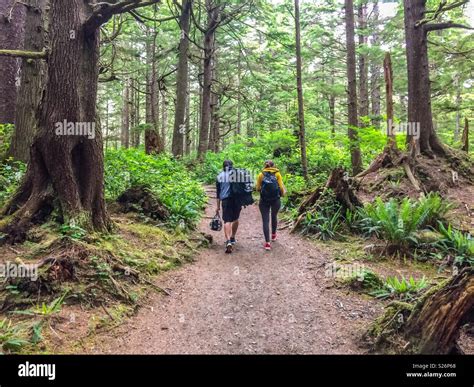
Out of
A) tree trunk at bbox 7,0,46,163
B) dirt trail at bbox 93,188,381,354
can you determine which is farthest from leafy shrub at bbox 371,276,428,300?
tree trunk at bbox 7,0,46,163

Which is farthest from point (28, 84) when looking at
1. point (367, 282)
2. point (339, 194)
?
point (367, 282)

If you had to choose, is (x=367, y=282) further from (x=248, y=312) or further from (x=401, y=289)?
(x=248, y=312)

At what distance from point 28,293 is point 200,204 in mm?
7081

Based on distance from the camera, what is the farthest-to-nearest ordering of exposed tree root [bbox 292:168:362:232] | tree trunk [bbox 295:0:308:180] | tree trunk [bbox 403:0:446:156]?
tree trunk [bbox 295:0:308:180] → tree trunk [bbox 403:0:446:156] → exposed tree root [bbox 292:168:362:232]

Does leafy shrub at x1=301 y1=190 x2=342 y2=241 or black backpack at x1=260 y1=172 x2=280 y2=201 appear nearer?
black backpack at x1=260 y1=172 x2=280 y2=201

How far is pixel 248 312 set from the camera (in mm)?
5387

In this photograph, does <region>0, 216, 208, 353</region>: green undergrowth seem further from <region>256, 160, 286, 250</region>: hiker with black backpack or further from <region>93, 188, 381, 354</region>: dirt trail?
<region>256, 160, 286, 250</region>: hiker with black backpack

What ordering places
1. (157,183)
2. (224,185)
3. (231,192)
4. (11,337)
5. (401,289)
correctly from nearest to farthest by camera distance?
(11,337) < (401,289) < (231,192) < (224,185) < (157,183)

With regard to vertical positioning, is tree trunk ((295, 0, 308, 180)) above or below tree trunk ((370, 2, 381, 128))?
below

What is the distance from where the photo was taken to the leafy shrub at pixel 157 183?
9180mm

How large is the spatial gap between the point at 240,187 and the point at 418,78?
7723mm

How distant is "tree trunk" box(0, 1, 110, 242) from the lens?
598 cm

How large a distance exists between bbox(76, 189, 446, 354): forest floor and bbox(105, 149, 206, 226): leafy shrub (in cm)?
158
